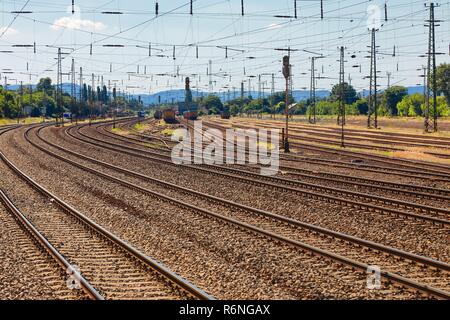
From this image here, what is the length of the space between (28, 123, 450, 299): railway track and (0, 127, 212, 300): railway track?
3.08 meters

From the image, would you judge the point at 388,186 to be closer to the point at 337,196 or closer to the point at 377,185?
the point at 377,185

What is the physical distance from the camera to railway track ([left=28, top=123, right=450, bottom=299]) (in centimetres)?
956

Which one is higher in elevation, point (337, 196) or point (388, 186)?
point (388, 186)

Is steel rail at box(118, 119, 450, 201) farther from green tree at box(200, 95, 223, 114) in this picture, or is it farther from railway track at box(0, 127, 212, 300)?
green tree at box(200, 95, 223, 114)

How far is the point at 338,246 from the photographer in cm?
1192

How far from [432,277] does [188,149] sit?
2709cm

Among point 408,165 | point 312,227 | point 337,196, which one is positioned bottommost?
point 312,227

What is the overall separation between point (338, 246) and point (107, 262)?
15.9ft

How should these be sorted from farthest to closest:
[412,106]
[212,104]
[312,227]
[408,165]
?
[212,104] < [412,106] < [408,165] < [312,227]

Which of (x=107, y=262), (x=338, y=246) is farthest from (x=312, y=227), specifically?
(x=107, y=262)

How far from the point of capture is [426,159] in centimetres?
2995

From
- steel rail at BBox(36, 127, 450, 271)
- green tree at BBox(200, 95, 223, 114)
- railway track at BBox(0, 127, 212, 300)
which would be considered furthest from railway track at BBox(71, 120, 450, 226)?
green tree at BBox(200, 95, 223, 114)

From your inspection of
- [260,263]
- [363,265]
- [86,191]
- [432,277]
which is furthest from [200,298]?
[86,191]

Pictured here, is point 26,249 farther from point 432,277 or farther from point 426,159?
point 426,159
